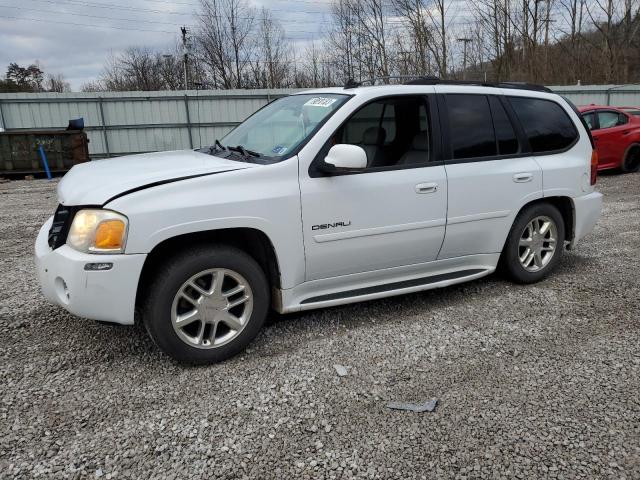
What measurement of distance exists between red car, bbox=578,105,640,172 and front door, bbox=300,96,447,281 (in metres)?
9.26

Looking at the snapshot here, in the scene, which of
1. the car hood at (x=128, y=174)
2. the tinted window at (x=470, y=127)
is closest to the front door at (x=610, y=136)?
the tinted window at (x=470, y=127)

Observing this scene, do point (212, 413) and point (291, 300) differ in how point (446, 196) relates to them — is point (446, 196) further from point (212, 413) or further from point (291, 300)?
point (212, 413)

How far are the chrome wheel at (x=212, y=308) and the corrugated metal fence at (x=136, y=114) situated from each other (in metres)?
16.6

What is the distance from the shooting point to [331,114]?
3.67 meters

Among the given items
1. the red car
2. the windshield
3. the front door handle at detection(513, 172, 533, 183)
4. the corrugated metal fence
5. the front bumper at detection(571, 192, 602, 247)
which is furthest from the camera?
the corrugated metal fence

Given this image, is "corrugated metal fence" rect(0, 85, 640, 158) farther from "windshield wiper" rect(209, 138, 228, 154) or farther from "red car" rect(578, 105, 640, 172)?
"windshield wiper" rect(209, 138, 228, 154)

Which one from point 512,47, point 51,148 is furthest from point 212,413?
point 512,47

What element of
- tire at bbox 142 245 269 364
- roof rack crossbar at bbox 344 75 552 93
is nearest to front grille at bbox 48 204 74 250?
tire at bbox 142 245 269 364

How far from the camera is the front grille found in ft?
10.3

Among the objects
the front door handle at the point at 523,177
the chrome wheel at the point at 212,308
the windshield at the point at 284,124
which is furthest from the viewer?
the front door handle at the point at 523,177

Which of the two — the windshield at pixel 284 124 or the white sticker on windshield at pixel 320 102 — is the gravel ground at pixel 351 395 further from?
the white sticker on windshield at pixel 320 102

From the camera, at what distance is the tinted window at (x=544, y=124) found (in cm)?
459

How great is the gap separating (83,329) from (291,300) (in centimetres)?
157

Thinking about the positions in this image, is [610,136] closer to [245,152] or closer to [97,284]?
[245,152]
